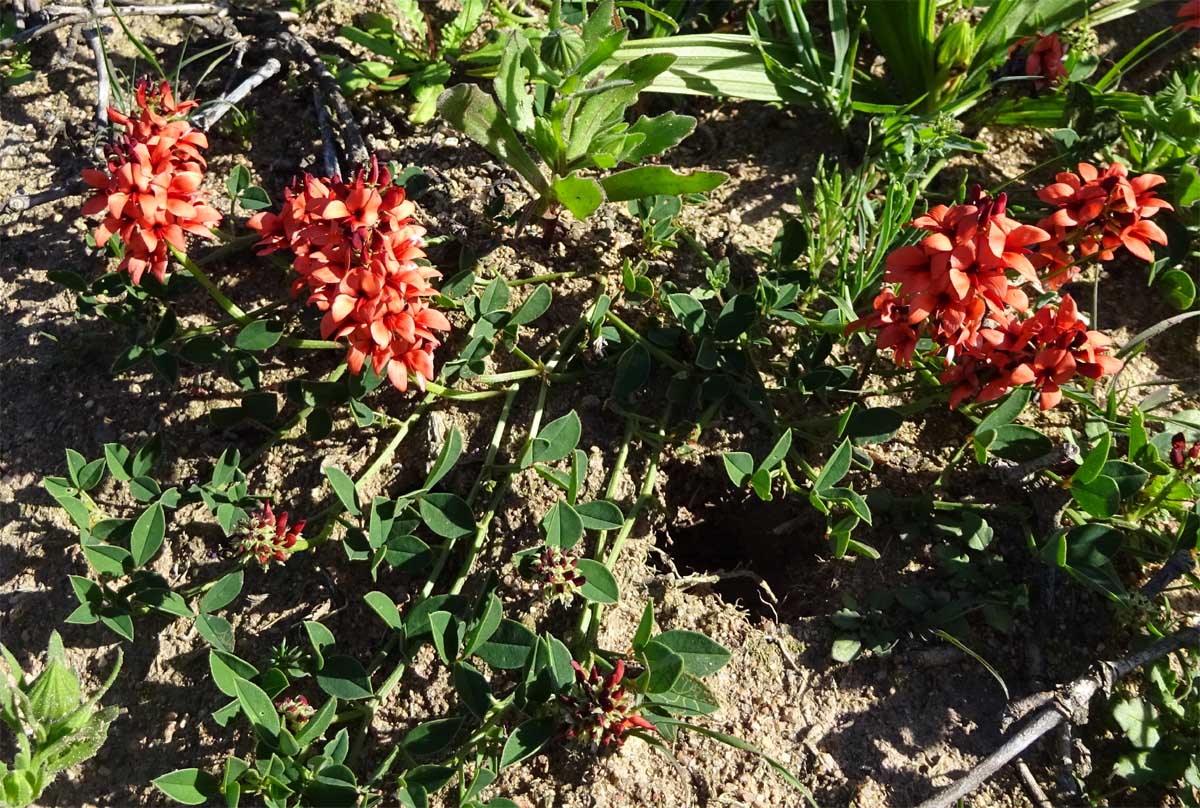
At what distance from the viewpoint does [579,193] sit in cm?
247

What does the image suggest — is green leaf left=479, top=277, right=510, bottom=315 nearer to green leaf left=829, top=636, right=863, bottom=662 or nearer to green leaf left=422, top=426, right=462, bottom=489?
green leaf left=422, top=426, right=462, bottom=489

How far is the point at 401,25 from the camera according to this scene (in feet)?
10.2

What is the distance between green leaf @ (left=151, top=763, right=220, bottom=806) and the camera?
1884 mm

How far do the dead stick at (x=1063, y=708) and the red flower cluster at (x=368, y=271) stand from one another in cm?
150

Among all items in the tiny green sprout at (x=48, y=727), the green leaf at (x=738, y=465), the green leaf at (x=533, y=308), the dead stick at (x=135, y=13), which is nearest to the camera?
the tiny green sprout at (x=48, y=727)

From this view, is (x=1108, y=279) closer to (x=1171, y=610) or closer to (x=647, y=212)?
(x=1171, y=610)

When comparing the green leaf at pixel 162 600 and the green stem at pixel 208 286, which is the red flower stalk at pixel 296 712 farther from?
the green stem at pixel 208 286

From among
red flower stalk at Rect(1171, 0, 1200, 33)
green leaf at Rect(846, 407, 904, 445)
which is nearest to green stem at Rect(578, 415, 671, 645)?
green leaf at Rect(846, 407, 904, 445)

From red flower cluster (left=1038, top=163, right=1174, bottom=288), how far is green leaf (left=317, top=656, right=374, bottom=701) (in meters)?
1.90

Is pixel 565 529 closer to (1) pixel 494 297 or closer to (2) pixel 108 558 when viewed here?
(1) pixel 494 297

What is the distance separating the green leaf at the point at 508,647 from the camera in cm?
198

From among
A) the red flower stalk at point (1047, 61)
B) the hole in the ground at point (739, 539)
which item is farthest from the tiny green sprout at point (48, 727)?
the red flower stalk at point (1047, 61)

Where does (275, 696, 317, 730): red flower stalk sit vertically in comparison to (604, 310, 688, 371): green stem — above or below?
below

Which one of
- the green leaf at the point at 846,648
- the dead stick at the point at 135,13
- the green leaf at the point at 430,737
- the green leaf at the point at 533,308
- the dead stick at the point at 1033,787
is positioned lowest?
the dead stick at the point at 1033,787
